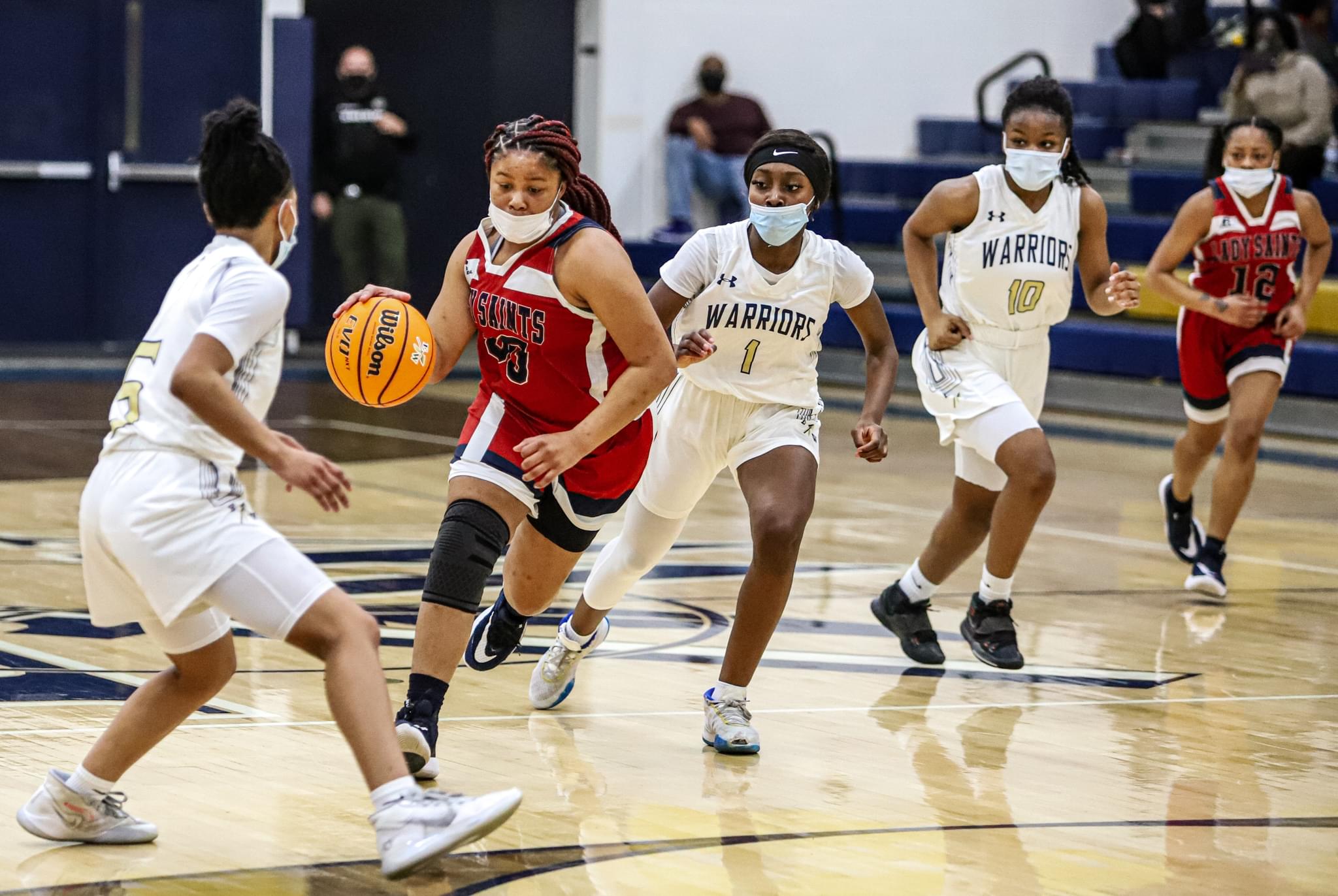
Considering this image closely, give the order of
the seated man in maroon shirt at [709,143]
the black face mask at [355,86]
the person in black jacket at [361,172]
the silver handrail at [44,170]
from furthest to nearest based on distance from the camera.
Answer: the seated man in maroon shirt at [709,143], the person in black jacket at [361,172], the black face mask at [355,86], the silver handrail at [44,170]

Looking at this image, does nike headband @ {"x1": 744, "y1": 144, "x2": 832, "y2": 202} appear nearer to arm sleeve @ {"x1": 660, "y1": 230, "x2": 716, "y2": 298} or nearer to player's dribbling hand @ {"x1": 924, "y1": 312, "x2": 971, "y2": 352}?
arm sleeve @ {"x1": 660, "y1": 230, "x2": 716, "y2": 298}

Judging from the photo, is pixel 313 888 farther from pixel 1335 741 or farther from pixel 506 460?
pixel 1335 741

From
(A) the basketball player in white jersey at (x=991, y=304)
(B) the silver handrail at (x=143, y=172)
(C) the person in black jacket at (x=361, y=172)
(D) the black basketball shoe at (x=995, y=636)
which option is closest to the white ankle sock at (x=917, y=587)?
(A) the basketball player in white jersey at (x=991, y=304)

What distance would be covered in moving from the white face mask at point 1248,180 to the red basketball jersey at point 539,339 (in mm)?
3805

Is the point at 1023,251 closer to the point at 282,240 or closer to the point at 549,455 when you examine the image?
the point at 549,455

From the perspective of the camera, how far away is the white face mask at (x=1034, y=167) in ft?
20.7

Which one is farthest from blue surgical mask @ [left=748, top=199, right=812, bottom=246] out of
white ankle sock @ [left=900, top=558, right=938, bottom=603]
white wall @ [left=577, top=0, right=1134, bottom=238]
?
white wall @ [left=577, top=0, right=1134, bottom=238]

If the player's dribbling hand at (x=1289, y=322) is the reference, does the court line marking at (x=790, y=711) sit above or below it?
below

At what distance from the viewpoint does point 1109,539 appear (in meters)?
8.89

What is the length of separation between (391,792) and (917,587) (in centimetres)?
286

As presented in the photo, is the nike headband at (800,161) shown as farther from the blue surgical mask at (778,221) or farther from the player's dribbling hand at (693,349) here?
the player's dribbling hand at (693,349)

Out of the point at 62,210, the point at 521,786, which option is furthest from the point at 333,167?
the point at 521,786

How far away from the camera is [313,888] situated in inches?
149

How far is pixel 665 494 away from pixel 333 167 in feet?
37.4
